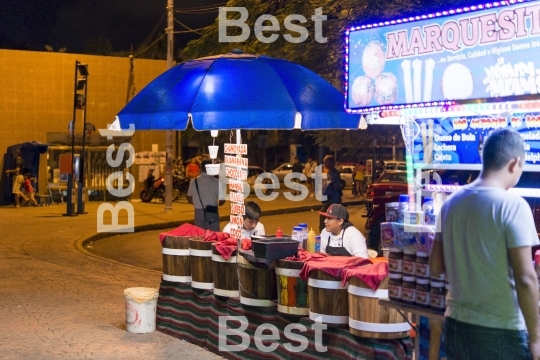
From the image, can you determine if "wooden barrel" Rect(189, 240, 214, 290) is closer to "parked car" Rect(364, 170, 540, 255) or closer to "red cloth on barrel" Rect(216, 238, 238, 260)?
"red cloth on barrel" Rect(216, 238, 238, 260)

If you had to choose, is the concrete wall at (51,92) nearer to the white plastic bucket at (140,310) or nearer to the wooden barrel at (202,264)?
the white plastic bucket at (140,310)

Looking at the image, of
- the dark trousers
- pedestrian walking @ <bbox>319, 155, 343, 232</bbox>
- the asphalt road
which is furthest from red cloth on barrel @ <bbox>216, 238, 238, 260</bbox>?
pedestrian walking @ <bbox>319, 155, 343, 232</bbox>

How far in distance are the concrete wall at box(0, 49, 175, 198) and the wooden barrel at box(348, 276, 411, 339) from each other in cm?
2324

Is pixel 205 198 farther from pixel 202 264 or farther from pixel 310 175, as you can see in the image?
pixel 310 175

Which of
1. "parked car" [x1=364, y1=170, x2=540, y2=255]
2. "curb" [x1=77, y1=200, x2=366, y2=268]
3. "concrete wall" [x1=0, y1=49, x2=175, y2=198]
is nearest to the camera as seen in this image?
"parked car" [x1=364, y1=170, x2=540, y2=255]

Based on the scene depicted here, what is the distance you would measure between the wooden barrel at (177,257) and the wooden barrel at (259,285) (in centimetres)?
112

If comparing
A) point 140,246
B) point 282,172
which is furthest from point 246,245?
point 282,172

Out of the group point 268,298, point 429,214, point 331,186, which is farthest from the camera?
point 331,186

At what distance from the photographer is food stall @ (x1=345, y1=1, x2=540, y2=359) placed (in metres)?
5.29

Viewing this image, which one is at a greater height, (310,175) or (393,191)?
(310,175)

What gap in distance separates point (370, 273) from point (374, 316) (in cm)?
33

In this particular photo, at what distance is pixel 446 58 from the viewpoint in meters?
5.81

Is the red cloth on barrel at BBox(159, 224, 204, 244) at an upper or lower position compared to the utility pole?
lower

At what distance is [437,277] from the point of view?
4867 millimetres
